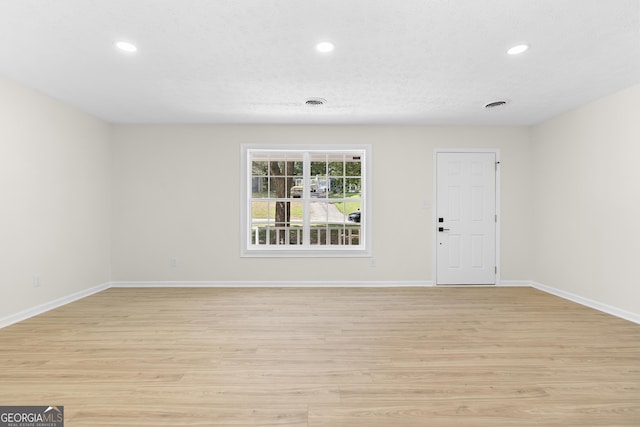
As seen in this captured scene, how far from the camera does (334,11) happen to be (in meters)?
2.15

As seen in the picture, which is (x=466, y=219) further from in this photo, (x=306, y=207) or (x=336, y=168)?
(x=306, y=207)

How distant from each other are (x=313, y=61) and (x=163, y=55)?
1322mm

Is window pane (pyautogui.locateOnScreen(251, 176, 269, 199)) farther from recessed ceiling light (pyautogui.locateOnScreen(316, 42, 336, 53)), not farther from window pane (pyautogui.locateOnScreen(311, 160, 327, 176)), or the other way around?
recessed ceiling light (pyautogui.locateOnScreen(316, 42, 336, 53))

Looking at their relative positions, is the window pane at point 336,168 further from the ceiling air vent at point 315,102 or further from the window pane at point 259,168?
the ceiling air vent at point 315,102

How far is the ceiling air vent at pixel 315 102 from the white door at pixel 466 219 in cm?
222

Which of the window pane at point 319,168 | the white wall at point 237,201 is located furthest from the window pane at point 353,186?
the window pane at point 319,168

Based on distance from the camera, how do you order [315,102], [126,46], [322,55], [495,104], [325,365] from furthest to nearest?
[495,104] → [315,102] → [322,55] → [126,46] → [325,365]

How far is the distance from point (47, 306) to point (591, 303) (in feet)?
21.8

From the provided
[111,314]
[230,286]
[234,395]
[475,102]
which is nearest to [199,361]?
[234,395]

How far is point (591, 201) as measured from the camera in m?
3.95

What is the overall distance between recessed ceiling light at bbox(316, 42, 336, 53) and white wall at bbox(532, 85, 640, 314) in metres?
3.42

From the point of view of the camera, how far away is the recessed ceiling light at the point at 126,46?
2557 mm

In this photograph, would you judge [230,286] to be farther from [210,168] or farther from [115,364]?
[115,364]

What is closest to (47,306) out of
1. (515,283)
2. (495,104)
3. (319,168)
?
(319,168)
